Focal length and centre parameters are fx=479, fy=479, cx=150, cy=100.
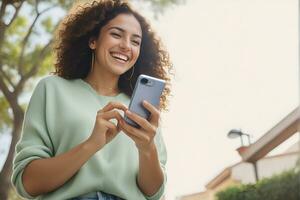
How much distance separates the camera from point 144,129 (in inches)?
25.0

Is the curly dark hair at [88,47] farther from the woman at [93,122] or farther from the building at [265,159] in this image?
the building at [265,159]

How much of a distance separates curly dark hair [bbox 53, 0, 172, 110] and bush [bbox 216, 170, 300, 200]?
3.32m

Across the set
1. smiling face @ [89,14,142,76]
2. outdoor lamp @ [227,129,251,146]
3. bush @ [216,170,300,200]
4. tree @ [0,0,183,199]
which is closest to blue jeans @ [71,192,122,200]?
smiling face @ [89,14,142,76]

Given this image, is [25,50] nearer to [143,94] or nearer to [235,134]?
[235,134]

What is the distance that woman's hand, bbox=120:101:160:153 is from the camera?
624 mm

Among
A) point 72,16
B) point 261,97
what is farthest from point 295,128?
point 72,16

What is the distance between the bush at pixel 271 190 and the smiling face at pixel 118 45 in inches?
135

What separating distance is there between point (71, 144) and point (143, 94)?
0.40ft

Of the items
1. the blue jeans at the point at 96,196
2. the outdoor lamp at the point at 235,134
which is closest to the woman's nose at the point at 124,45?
the blue jeans at the point at 96,196

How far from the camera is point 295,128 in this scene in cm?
477

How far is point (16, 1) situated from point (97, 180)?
3.96 m

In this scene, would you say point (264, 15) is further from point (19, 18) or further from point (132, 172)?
point (132, 172)

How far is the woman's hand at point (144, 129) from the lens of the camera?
0.62 m

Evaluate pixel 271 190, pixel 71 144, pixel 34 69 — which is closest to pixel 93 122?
pixel 71 144
